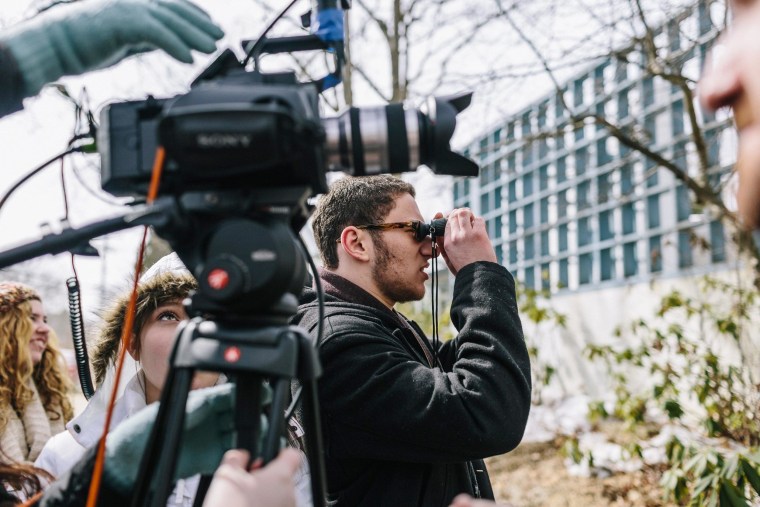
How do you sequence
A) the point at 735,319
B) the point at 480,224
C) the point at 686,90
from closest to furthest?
1. the point at 480,224
2. the point at 686,90
3. the point at 735,319

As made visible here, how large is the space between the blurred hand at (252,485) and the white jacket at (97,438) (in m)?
0.82

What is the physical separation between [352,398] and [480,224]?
57 cm

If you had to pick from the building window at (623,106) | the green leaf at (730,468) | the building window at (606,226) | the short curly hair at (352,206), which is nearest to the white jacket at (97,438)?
the short curly hair at (352,206)

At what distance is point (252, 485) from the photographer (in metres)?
0.77

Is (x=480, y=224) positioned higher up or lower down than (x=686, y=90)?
lower down

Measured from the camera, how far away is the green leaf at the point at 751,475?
7.73 ft

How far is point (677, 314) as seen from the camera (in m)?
5.77

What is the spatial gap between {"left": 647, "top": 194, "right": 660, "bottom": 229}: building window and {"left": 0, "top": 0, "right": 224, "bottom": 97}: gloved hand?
7514mm

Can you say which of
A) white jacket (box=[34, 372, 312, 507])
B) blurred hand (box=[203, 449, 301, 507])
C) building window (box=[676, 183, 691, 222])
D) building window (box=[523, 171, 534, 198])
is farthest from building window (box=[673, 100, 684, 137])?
blurred hand (box=[203, 449, 301, 507])

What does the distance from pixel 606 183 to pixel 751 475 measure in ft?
14.4

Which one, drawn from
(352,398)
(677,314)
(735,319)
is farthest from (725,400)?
(352,398)

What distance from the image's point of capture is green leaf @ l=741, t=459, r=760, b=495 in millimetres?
2355

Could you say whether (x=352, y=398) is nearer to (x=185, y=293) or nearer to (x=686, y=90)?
(x=185, y=293)

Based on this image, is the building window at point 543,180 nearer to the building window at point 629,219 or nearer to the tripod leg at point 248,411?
the building window at point 629,219
